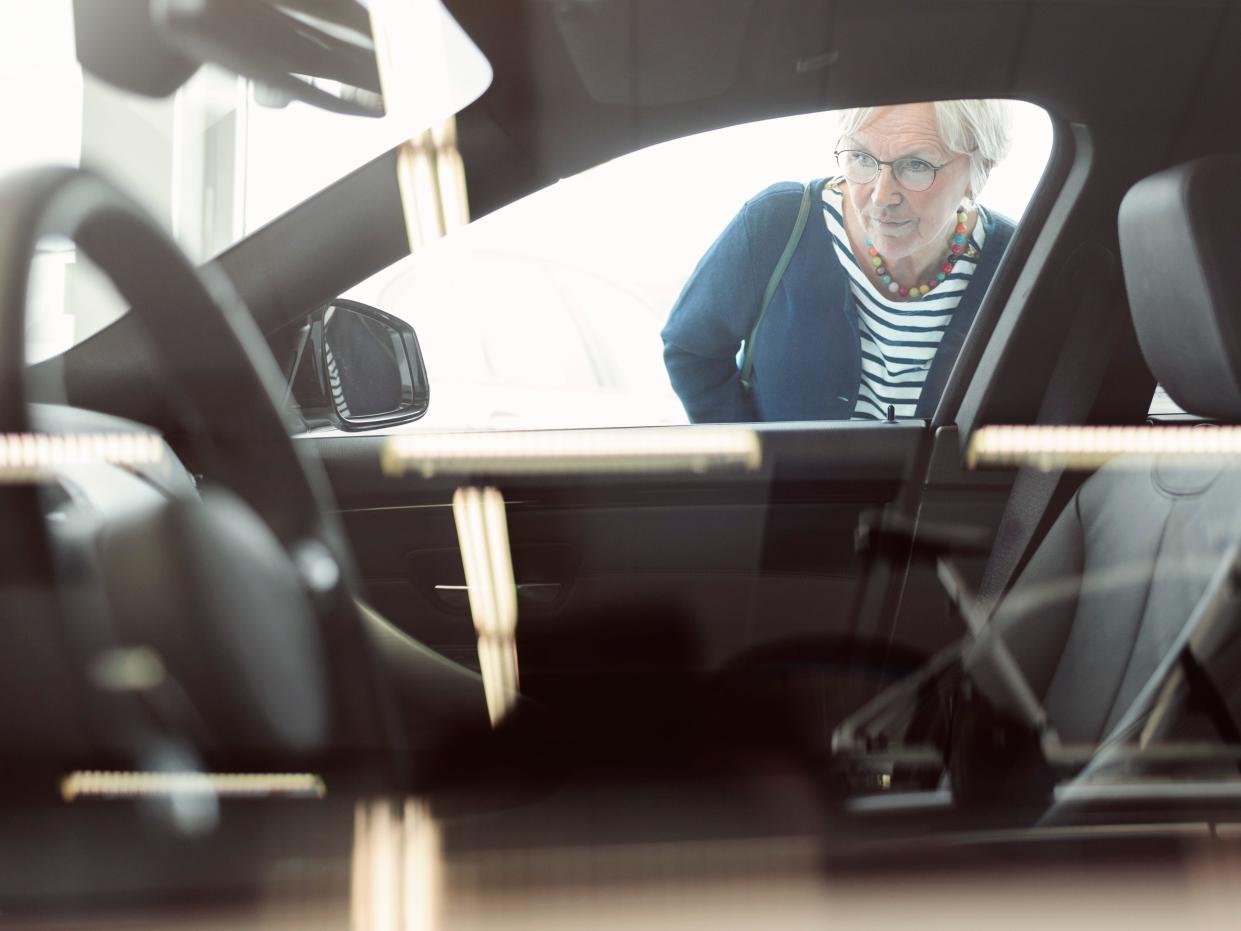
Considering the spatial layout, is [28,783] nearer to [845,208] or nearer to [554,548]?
[554,548]

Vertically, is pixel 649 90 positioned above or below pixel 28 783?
above

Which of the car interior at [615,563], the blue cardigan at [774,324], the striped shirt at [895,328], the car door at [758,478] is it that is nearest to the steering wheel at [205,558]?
the car interior at [615,563]

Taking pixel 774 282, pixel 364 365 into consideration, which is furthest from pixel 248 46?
pixel 774 282

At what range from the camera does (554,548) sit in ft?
5.42

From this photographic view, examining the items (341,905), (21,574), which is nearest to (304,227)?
(21,574)

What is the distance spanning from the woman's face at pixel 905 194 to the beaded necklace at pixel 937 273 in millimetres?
10

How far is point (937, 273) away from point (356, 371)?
2.89 feet

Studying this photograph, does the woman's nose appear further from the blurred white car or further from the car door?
the blurred white car

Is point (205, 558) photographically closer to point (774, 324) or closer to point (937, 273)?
point (774, 324)

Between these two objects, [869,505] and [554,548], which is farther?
[869,505]

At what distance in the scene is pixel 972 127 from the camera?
1.55 metres

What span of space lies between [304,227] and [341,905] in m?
0.84

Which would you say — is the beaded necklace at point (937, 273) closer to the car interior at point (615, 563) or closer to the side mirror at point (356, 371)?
→ the car interior at point (615, 563)

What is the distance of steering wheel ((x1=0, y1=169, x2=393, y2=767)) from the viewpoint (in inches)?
26.6
